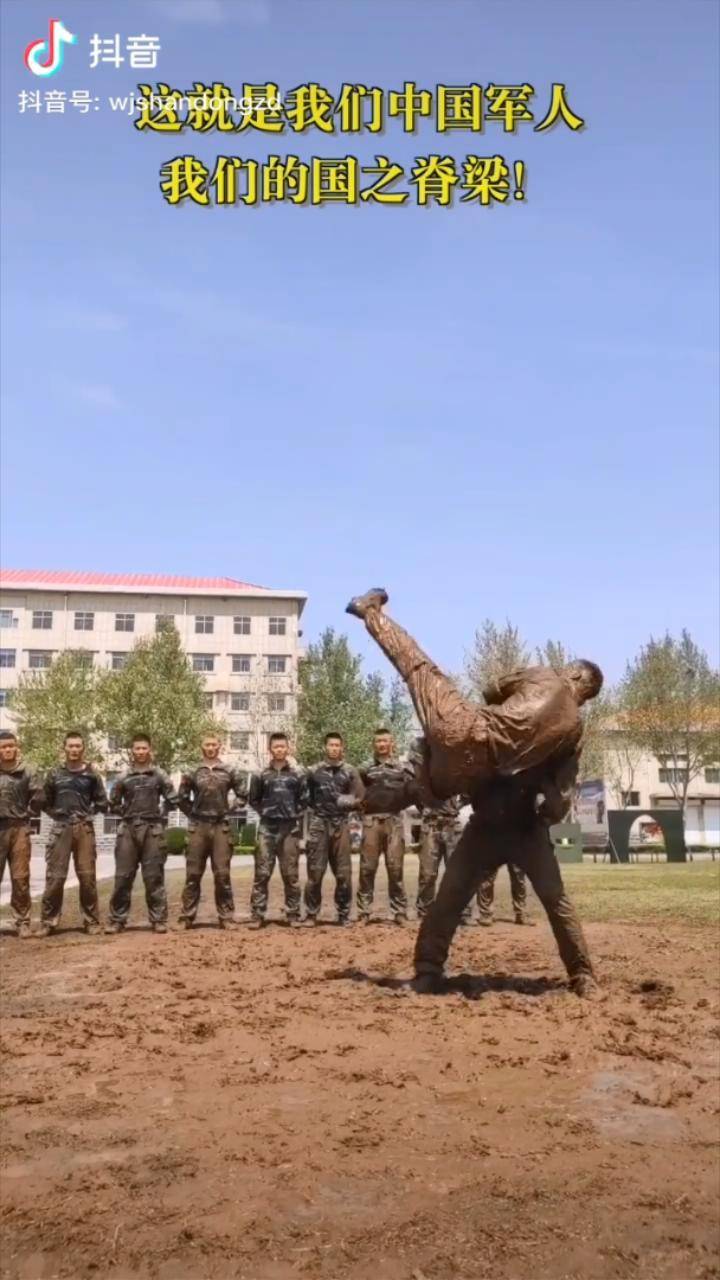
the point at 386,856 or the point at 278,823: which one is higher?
the point at 278,823

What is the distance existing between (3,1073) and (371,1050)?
225 cm

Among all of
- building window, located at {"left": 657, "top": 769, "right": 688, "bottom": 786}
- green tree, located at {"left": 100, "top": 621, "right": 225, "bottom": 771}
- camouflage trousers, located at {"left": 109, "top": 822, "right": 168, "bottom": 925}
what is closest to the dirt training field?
camouflage trousers, located at {"left": 109, "top": 822, "right": 168, "bottom": 925}

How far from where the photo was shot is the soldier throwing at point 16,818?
13.0 m

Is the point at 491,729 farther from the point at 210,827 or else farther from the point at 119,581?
the point at 119,581

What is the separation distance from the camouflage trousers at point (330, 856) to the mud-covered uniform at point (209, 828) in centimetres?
100

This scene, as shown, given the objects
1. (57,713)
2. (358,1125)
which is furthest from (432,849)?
(57,713)

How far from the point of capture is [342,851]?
13.3 meters

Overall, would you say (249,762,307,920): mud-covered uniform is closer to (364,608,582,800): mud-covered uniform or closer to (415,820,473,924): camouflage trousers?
(415,820,473,924): camouflage trousers

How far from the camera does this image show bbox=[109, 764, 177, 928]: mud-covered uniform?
12.9 meters

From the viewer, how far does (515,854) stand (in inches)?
325

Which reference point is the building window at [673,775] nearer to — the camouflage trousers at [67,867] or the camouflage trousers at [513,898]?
the camouflage trousers at [513,898]

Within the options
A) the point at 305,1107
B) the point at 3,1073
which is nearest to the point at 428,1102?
the point at 305,1107

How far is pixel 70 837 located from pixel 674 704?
4473cm

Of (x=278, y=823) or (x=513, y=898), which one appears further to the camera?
(x=513, y=898)
